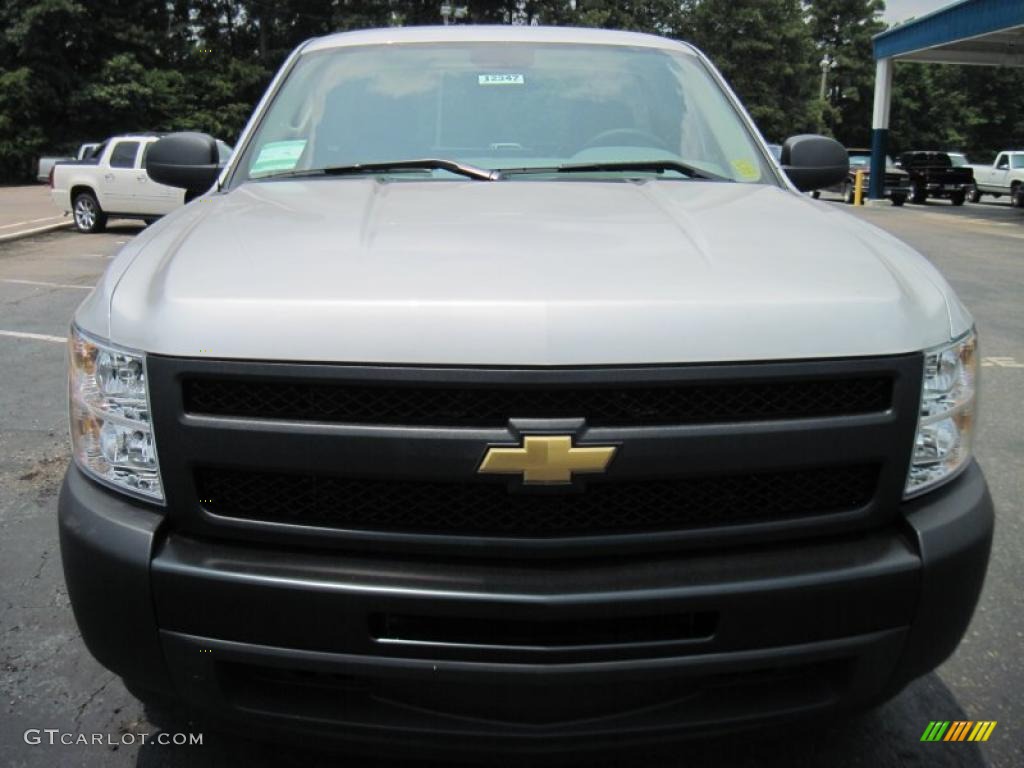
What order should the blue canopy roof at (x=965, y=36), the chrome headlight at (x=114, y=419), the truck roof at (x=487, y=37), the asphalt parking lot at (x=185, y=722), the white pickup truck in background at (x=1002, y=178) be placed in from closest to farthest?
1. the chrome headlight at (x=114, y=419)
2. the asphalt parking lot at (x=185, y=722)
3. the truck roof at (x=487, y=37)
4. the blue canopy roof at (x=965, y=36)
5. the white pickup truck in background at (x=1002, y=178)

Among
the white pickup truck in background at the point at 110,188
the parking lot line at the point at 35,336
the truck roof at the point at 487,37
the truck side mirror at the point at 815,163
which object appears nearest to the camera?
the truck side mirror at the point at 815,163

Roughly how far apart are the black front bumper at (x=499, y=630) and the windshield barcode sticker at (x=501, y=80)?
206 centimetres

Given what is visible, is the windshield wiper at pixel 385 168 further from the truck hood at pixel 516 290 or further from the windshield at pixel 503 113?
the truck hood at pixel 516 290

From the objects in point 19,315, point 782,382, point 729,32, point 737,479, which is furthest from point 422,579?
point 729,32

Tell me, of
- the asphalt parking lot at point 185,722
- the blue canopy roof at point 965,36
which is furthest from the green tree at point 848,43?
the asphalt parking lot at point 185,722

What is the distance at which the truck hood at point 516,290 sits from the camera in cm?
166

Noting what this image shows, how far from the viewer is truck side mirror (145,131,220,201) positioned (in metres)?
3.13

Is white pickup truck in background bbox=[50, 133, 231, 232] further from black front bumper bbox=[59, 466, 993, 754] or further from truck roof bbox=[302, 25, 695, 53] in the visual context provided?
black front bumper bbox=[59, 466, 993, 754]

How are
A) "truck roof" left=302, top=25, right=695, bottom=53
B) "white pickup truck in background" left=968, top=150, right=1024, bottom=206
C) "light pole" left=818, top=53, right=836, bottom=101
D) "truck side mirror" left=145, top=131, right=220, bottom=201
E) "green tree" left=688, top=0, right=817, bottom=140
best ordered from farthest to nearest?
"light pole" left=818, top=53, right=836, bottom=101, "green tree" left=688, top=0, right=817, bottom=140, "white pickup truck in background" left=968, top=150, right=1024, bottom=206, "truck roof" left=302, top=25, right=695, bottom=53, "truck side mirror" left=145, top=131, right=220, bottom=201

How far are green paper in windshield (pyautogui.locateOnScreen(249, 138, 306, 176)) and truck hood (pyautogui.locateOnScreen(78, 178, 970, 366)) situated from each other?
0.72 metres

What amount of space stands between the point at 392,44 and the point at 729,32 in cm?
5186

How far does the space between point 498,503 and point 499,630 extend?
0.25m

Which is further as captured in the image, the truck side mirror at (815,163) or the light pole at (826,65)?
the light pole at (826,65)

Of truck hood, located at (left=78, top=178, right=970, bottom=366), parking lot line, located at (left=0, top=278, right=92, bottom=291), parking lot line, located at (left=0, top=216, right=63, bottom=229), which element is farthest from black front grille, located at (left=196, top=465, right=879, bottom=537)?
parking lot line, located at (left=0, top=216, right=63, bottom=229)
